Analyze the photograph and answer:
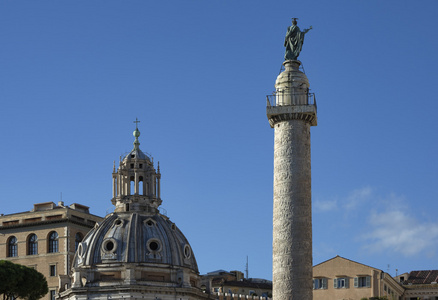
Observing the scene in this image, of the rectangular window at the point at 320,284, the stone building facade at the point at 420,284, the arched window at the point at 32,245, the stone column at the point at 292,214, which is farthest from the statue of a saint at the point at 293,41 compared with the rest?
the arched window at the point at 32,245

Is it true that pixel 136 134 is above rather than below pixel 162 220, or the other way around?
above

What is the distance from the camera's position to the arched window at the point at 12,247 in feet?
386

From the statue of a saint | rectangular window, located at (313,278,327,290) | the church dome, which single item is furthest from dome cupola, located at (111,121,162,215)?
the statue of a saint

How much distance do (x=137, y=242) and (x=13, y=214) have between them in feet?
61.2

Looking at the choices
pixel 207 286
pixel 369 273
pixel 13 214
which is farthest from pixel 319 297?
pixel 13 214

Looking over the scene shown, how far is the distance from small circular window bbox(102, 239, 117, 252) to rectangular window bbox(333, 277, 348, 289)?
21.2m

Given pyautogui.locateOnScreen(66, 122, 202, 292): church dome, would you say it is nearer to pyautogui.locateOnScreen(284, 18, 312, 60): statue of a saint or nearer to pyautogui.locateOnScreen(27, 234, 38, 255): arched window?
pyautogui.locateOnScreen(27, 234, 38, 255): arched window

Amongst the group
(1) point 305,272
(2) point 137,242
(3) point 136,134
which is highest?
(3) point 136,134

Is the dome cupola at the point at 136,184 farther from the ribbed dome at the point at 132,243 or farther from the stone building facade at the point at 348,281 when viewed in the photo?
the stone building facade at the point at 348,281

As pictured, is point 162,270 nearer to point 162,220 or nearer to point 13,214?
point 162,220

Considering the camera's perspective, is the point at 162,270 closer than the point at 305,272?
No

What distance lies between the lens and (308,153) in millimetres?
69250

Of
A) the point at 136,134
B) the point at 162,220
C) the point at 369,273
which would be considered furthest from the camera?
the point at 136,134

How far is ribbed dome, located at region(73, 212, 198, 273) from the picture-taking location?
4195 inches
